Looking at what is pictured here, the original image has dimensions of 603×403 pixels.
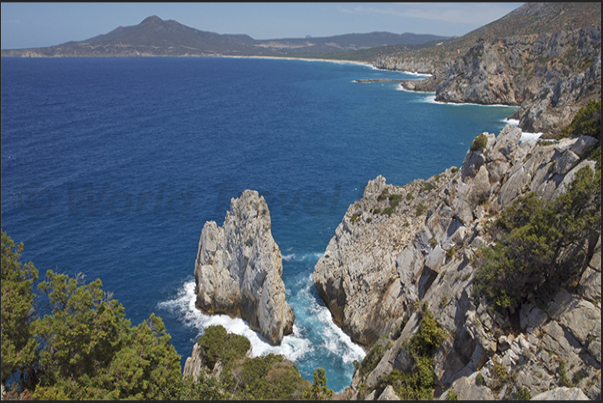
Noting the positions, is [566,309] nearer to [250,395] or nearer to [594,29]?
[250,395]

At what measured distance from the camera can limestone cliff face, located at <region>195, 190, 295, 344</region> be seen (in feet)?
129

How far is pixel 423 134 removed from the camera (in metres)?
109

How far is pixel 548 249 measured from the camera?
18.7 metres

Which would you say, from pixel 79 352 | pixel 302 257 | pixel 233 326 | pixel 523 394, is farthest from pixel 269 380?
pixel 302 257

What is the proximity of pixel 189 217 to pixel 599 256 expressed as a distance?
55.8 meters

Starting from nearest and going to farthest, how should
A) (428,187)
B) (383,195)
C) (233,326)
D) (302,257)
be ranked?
(428,187) < (233,326) < (383,195) < (302,257)

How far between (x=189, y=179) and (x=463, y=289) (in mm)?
64386

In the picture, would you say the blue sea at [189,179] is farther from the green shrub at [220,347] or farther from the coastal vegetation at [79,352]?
the coastal vegetation at [79,352]

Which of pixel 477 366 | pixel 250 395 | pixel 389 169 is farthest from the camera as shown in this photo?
pixel 389 169

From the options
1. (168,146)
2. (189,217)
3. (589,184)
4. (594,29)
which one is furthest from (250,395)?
(594,29)

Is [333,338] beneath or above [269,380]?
beneath

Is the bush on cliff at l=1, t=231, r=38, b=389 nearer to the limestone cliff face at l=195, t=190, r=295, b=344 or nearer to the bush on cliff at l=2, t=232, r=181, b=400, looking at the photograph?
the bush on cliff at l=2, t=232, r=181, b=400

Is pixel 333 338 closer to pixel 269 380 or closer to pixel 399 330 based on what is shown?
pixel 399 330

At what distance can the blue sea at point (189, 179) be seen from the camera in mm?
45188
